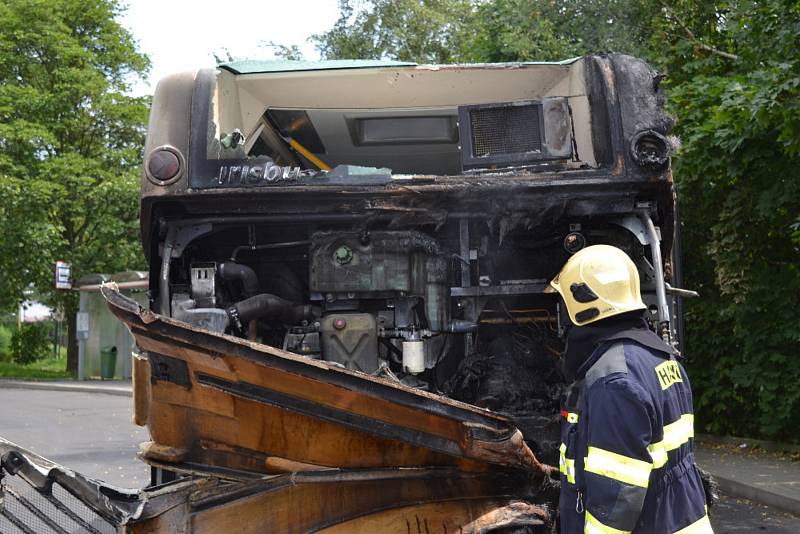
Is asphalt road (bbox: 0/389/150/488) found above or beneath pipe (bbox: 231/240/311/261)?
beneath

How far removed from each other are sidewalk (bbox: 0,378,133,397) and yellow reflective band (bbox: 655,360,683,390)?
16283 mm

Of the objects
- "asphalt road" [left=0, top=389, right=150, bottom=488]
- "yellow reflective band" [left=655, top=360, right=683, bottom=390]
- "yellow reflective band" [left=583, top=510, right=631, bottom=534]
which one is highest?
"yellow reflective band" [left=655, top=360, right=683, bottom=390]

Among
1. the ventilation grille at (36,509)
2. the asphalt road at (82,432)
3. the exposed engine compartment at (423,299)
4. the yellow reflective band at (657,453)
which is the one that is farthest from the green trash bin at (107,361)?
the yellow reflective band at (657,453)

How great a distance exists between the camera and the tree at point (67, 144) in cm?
2116

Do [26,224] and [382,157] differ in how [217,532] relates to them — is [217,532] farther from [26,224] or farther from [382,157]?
[26,224]

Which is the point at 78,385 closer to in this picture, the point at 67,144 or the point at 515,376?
the point at 67,144

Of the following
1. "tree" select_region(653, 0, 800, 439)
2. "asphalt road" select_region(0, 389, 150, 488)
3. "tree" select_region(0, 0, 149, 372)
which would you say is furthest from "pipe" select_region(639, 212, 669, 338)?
"tree" select_region(0, 0, 149, 372)

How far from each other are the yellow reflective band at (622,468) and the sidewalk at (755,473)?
4.97 m

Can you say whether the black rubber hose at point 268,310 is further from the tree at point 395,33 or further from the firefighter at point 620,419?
the tree at point 395,33

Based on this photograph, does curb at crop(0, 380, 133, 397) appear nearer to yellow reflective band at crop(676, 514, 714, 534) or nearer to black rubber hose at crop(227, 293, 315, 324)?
black rubber hose at crop(227, 293, 315, 324)

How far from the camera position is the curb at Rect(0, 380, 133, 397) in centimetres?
1847

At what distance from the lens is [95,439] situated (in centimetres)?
1040

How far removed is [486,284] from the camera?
4688mm

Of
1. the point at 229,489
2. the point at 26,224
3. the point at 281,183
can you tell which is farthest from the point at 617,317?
the point at 26,224
